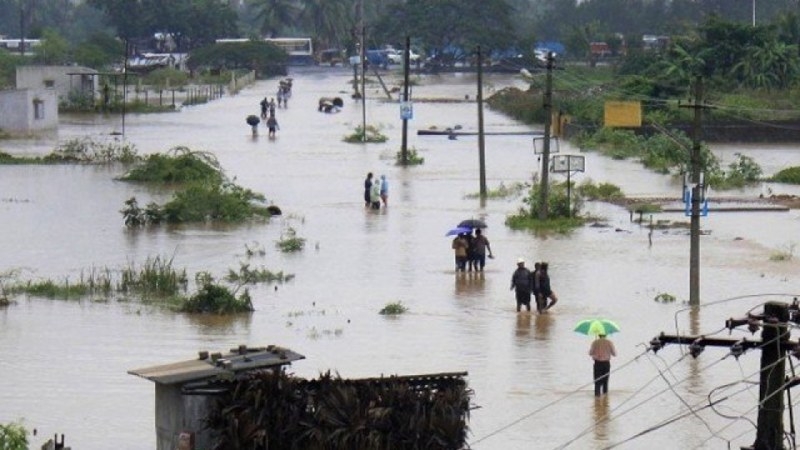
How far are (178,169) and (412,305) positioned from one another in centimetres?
1937

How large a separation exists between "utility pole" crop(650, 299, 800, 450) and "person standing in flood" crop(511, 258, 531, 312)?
535 inches

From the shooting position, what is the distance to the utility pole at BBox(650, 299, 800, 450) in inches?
501

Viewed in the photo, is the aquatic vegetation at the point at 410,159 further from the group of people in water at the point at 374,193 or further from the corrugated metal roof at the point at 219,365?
the corrugated metal roof at the point at 219,365

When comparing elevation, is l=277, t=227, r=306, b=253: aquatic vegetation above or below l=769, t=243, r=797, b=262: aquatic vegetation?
above

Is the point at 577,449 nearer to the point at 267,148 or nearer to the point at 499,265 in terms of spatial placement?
the point at 499,265

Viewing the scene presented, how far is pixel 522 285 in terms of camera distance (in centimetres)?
2688

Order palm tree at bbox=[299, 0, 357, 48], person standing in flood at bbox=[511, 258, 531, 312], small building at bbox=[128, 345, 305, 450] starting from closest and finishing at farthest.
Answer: small building at bbox=[128, 345, 305, 450], person standing in flood at bbox=[511, 258, 531, 312], palm tree at bbox=[299, 0, 357, 48]

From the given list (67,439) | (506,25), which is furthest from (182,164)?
(506,25)

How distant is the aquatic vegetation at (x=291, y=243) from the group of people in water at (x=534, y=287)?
771 cm

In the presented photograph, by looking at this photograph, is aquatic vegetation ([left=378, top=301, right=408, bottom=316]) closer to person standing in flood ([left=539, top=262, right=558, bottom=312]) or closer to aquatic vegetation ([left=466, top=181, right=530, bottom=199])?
person standing in flood ([left=539, top=262, right=558, bottom=312])

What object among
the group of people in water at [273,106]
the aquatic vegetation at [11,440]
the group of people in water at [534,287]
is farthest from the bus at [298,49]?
the aquatic vegetation at [11,440]

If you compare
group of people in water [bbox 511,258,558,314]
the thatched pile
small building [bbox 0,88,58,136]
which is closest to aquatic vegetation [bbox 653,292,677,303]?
group of people in water [bbox 511,258,558,314]

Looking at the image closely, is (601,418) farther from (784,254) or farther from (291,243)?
(291,243)

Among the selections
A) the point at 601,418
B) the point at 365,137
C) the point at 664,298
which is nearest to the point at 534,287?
the point at 664,298
